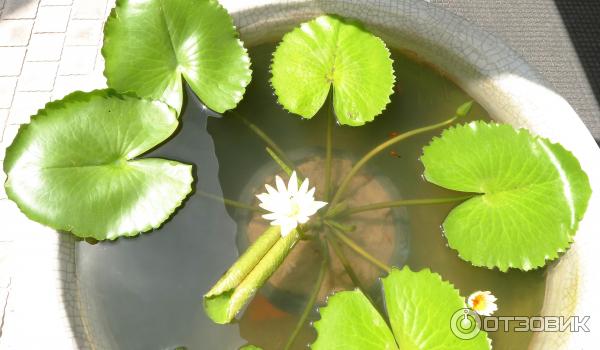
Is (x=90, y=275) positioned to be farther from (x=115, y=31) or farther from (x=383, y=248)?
(x=383, y=248)

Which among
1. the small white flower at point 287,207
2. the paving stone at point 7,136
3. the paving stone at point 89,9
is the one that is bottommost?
the paving stone at point 7,136

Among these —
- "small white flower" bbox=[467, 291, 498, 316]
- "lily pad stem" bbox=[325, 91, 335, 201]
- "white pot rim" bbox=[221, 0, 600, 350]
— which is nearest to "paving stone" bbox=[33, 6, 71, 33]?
"white pot rim" bbox=[221, 0, 600, 350]

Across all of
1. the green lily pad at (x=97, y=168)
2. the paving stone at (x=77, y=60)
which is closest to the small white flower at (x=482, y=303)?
the green lily pad at (x=97, y=168)

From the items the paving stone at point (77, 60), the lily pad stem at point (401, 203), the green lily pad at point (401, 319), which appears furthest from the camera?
the paving stone at point (77, 60)

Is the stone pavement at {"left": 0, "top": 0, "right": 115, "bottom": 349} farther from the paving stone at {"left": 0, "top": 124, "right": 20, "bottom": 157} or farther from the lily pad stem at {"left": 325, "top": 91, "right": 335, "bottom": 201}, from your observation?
the lily pad stem at {"left": 325, "top": 91, "right": 335, "bottom": 201}

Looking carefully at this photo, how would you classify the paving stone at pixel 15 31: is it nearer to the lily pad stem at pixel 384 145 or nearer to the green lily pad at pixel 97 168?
the green lily pad at pixel 97 168

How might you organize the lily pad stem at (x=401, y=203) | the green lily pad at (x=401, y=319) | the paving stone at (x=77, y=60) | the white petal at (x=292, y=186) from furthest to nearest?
the paving stone at (x=77, y=60)
the lily pad stem at (x=401, y=203)
the white petal at (x=292, y=186)
the green lily pad at (x=401, y=319)

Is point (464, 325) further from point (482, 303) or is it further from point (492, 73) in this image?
point (492, 73)
